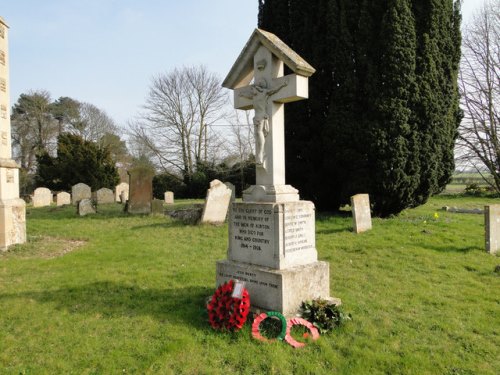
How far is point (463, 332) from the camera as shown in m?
4.10

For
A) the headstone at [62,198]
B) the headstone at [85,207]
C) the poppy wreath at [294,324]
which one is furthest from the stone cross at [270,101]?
the headstone at [62,198]

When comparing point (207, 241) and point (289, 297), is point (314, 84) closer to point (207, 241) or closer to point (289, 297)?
point (207, 241)

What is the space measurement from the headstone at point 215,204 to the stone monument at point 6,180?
485 cm

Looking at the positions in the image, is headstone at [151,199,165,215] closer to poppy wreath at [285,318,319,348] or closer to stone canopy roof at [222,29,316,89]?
stone canopy roof at [222,29,316,89]

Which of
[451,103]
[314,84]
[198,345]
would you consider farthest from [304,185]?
[198,345]

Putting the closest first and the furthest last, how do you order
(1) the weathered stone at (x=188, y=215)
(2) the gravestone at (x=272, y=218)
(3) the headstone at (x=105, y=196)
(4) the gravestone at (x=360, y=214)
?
(2) the gravestone at (x=272, y=218)
(4) the gravestone at (x=360, y=214)
(1) the weathered stone at (x=188, y=215)
(3) the headstone at (x=105, y=196)

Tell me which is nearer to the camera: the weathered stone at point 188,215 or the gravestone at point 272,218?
the gravestone at point 272,218

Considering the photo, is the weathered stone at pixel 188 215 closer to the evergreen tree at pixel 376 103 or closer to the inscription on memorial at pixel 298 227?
the evergreen tree at pixel 376 103

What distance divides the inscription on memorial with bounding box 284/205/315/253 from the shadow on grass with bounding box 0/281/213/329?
140 centimetres

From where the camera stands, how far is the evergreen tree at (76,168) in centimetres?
2642

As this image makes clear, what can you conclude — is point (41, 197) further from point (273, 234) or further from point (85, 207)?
point (273, 234)

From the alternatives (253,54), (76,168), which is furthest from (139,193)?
(76,168)

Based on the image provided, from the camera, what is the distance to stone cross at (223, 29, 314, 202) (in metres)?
4.64

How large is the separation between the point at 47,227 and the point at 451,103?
45.1 ft
